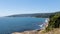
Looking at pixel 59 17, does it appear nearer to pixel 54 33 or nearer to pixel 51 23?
pixel 51 23

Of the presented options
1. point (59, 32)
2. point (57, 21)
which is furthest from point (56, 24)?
point (59, 32)

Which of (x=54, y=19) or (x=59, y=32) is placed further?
(x=54, y=19)

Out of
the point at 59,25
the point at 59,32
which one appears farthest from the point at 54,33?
the point at 59,25

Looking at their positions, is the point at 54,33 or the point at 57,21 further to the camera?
the point at 57,21

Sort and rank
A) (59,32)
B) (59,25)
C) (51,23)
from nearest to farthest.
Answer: (59,32) < (59,25) < (51,23)

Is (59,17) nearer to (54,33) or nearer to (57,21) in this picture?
(57,21)

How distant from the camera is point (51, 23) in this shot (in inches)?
1092

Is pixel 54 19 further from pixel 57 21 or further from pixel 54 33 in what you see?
pixel 54 33

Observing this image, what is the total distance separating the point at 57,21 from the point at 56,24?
1.50ft

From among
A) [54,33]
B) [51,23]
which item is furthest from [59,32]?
[51,23]

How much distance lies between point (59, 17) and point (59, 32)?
715cm

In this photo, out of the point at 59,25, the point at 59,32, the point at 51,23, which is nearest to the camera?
the point at 59,32

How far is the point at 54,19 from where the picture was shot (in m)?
26.9

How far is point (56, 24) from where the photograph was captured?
26422mm
